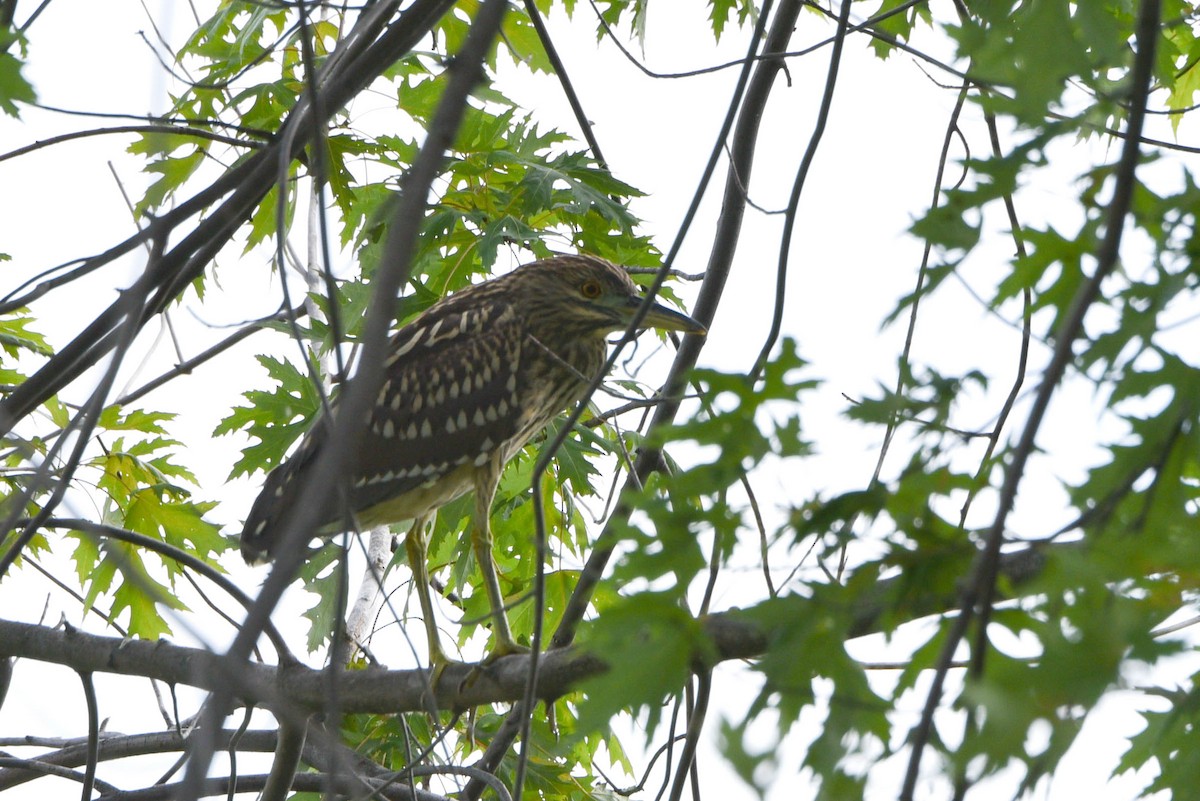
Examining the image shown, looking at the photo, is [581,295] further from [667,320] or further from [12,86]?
Result: [12,86]

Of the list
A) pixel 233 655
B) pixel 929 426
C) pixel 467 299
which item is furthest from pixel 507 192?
pixel 233 655

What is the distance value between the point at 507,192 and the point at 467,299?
0.87 m

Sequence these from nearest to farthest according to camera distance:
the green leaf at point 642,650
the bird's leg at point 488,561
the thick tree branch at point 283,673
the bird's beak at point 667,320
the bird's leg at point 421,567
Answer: the green leaf at point 642,650 → the thick tree branch at point 283,673 → the bird's leg at point 488,561 → the bird's beak at point 667,320 → the bird's leg at point 421,567

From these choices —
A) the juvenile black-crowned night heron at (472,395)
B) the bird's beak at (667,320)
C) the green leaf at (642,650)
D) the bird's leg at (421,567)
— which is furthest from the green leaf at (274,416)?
the green leaf at (642,650)

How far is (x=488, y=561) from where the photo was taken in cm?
384

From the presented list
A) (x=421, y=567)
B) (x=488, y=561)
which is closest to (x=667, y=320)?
(x=488, y=561)

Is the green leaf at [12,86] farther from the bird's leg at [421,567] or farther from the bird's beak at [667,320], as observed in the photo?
the bird's leg at [421,567]

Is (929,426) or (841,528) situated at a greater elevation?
(929,426)

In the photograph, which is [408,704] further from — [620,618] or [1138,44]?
[1138,44]

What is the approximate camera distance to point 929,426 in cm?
151

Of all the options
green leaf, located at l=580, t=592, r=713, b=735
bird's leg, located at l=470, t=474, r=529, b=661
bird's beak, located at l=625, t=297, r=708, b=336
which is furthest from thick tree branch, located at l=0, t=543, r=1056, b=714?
green leaf, located at l=580, t=592, r=713, b=735

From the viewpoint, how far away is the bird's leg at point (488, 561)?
352 centimetres

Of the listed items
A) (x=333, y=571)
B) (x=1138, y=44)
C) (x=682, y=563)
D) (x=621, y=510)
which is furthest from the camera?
(x=333, y=571)

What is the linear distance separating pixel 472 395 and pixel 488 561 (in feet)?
2.07
